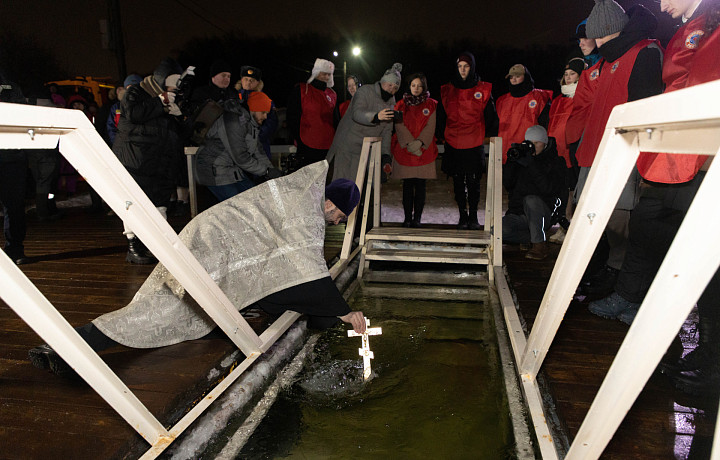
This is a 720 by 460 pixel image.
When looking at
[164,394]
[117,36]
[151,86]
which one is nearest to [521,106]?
[151,86]

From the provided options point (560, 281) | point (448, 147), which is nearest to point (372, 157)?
point (448, 147)

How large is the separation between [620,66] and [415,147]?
241cm

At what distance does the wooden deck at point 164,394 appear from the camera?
1.65 metres

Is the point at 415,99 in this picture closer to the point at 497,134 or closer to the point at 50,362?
the point at 497,134

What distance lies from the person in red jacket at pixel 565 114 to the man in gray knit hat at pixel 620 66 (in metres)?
1.24

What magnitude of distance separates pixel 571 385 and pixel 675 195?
104cm

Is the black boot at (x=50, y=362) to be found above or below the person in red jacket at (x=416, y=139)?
below

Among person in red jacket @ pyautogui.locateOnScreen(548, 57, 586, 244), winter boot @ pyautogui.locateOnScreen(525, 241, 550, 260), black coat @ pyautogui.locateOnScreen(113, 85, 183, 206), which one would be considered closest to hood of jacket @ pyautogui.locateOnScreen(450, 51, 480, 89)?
person in red jacket @ pyautogui.locateOnScreen(548, 57, 586, 244)

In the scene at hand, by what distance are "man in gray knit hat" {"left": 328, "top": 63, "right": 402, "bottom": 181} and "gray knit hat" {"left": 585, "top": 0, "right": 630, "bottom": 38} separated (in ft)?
6.48

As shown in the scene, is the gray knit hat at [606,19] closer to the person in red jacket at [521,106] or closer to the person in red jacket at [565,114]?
the person in red jacket at [565,114]

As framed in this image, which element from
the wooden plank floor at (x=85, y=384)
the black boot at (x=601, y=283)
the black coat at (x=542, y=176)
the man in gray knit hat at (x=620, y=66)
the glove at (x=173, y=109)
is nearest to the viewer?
the wooden plank floor at (x=85, y=384)

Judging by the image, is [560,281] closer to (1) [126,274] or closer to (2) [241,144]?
(2) [241,144]

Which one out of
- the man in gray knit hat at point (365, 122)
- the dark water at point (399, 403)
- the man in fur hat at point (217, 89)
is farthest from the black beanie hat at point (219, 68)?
the dark water at point (399, 403)

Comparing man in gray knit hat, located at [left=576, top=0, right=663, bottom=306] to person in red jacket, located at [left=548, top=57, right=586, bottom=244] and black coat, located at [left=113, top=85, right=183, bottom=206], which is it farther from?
black coat, located at [left=113, top=85, right=183, bottom=206]
